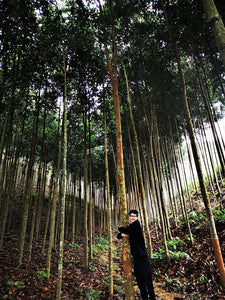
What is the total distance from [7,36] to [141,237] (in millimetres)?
5783

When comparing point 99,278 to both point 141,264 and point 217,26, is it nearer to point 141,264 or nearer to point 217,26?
point 141,264

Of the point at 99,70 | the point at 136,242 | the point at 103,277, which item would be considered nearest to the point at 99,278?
the point at 103,277

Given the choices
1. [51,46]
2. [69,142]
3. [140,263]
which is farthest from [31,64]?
[140,263]

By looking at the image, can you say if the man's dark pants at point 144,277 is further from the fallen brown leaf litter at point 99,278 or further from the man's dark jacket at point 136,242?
the fallen brown leaf litter at point 99,278

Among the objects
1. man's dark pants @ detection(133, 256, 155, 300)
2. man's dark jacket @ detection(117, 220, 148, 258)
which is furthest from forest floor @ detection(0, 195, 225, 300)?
man's dark jacket @ detection(117, 220, 148, 258)

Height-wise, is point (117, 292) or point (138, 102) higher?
point (138, 102)

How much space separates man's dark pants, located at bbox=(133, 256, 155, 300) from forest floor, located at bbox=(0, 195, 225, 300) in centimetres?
146

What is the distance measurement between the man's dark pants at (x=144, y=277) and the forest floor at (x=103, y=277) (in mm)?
1458

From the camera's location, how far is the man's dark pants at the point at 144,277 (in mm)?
2859

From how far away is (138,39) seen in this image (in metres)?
6.50

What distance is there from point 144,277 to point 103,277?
10.7ft

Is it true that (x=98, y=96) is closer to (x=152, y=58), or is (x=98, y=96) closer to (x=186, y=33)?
(x=152, y=58)

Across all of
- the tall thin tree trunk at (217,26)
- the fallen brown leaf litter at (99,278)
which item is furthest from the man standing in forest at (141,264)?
the tall thin tree trunk at (217,26)

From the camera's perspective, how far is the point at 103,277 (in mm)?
5359
